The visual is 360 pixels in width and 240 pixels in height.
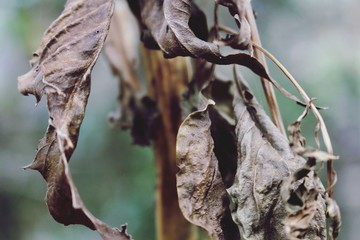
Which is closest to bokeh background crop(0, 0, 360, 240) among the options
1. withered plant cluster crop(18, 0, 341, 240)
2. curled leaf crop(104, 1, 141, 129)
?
curled leaf crop(104, 1, 141, 129)

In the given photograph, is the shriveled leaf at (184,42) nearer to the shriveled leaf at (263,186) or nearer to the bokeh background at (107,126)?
the shriveled leaf at (263,186)

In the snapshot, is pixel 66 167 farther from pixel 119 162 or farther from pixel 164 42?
pixel 119 162

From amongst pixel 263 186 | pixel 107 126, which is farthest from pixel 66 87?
pixel 107 126

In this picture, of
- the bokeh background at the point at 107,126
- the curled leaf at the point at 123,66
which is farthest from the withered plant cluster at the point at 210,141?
the bokeh background at the point at 107,126

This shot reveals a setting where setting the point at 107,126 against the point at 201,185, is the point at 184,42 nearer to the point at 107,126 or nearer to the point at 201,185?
the point at 201,185

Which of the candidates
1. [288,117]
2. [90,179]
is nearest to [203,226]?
[288,117]

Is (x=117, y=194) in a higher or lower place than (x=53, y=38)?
lower

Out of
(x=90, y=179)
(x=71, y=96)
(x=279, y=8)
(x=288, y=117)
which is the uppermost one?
(x=71, y=96)
